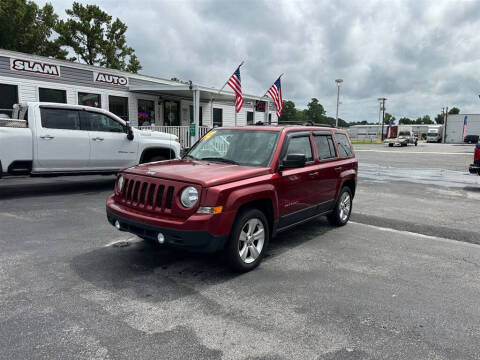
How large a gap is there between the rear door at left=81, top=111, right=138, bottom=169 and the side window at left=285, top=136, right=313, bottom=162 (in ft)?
18.6

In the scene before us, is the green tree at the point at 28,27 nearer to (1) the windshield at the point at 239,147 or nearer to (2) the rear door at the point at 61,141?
(2) the rear door at the point at 61,141

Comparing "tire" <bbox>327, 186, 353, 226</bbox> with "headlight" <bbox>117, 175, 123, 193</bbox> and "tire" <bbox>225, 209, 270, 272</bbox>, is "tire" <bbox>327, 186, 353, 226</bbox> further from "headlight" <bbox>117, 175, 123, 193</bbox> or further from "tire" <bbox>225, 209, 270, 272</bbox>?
"headlight" <bbox>117, 175, 123, 193</bbox>

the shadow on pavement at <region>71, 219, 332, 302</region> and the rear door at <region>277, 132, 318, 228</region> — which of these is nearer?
the shadow on pavement at <region>71, 219, 332, 302</region>

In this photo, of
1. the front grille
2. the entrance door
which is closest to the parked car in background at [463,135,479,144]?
the entrance door

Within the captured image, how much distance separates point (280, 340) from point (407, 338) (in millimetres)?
1043

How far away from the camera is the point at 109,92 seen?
16375 millimetres

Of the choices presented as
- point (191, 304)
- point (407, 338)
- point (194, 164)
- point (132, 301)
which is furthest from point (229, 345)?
point (194, 164)

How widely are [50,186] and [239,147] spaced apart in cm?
711

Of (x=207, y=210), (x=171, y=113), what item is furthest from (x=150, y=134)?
(x=171, y=113)

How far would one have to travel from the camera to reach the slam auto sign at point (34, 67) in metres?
13.2

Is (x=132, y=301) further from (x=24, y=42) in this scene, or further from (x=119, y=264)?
(x=24, y=42)

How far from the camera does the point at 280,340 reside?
2896mm

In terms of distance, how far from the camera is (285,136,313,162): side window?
5051mm

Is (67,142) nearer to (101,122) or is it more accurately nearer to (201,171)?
(101,122)
